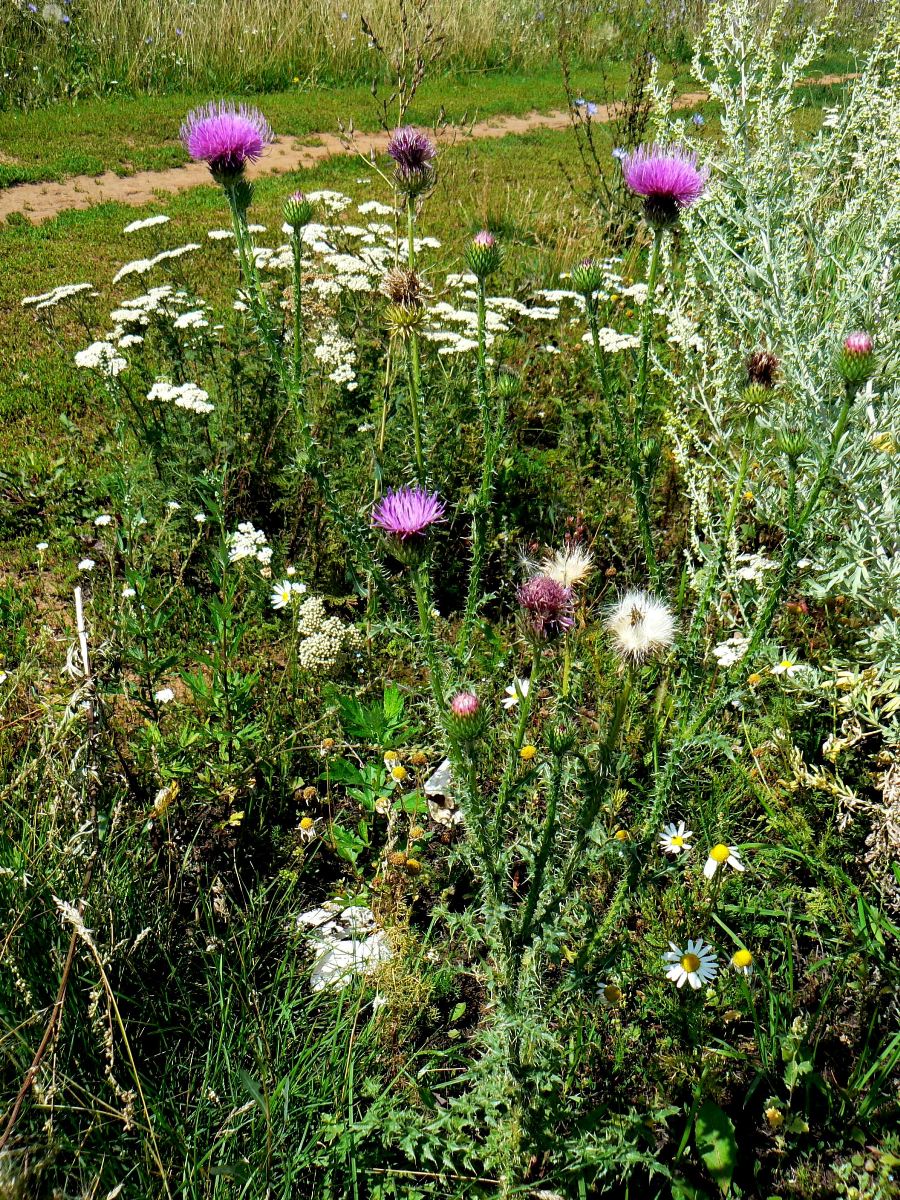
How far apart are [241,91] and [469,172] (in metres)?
4.50

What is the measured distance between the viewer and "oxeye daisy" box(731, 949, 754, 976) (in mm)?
1782

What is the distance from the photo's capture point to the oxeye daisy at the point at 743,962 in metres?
1.78

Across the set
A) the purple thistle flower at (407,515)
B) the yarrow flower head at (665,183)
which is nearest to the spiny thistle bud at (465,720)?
the purple thistle flower at (407,515)

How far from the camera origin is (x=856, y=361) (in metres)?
1.50

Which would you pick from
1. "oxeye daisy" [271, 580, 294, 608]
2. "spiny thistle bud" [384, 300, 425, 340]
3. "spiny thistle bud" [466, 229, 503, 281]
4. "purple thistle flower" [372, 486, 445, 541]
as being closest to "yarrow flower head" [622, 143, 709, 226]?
"spiny thistle bud" [466, 229, 503, 281]

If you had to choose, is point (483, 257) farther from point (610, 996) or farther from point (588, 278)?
point (610, 996)

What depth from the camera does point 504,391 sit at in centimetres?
203

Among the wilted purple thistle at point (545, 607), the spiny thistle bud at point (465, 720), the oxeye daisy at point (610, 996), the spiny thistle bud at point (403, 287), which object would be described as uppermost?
the spiny thistle bud at point (403, 287)

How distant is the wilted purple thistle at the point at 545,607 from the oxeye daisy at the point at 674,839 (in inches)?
33.6

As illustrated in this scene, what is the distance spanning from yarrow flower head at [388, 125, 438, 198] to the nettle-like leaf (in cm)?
205

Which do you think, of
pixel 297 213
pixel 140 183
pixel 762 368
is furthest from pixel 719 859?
pixel 140 183

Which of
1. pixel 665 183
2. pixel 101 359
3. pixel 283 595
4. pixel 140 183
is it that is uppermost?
pixel 665 183

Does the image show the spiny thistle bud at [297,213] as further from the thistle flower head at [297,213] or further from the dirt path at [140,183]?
the dirt path at [140,183]

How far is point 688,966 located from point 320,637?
1204 mm
